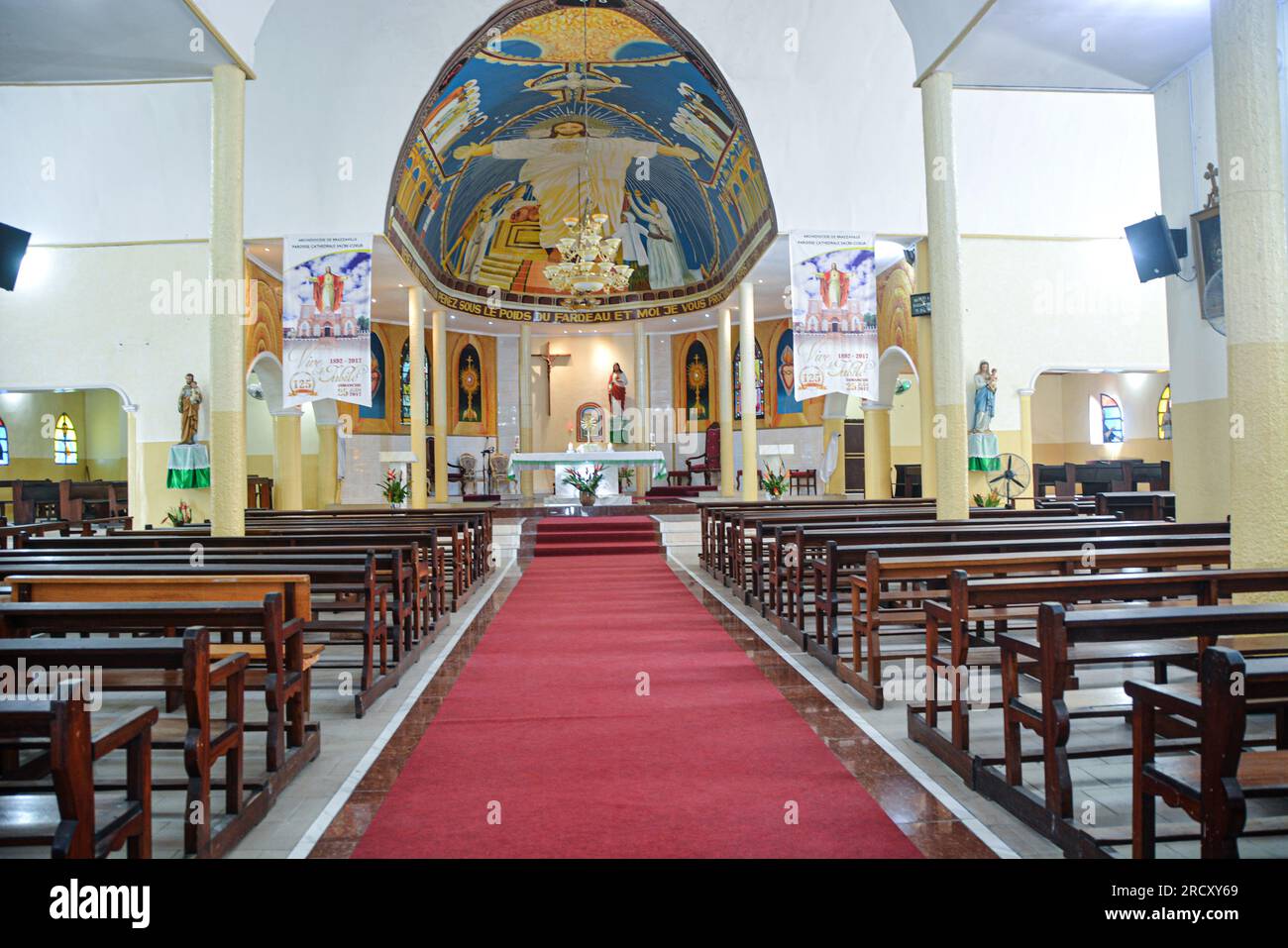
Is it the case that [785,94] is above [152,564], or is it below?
above

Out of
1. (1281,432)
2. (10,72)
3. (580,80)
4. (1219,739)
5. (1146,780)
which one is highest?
(580,80)

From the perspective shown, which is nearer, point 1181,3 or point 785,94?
point 1181,3

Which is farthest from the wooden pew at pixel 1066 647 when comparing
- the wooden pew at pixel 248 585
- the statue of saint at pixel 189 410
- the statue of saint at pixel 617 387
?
the statue of saint at pixel 617 387

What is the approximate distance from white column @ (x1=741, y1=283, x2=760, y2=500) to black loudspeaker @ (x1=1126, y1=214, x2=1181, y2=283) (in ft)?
27.6

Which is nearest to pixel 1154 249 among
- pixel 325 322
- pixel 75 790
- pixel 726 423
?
pixel 75 790

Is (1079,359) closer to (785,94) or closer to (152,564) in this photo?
(785,94)

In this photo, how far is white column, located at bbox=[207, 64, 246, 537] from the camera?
25.0 ft

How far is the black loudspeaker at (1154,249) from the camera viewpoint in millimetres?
8195

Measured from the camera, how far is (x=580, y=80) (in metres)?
16.8

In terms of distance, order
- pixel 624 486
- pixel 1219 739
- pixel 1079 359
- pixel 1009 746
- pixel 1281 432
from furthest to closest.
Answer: pixel 624 486
pixel 1079 359
pixel 1281 432
pixel 1009 746
pixel 1219 739

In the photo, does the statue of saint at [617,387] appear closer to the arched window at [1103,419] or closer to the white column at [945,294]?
the arched window at [1103,419]

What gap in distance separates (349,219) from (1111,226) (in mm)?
12657
